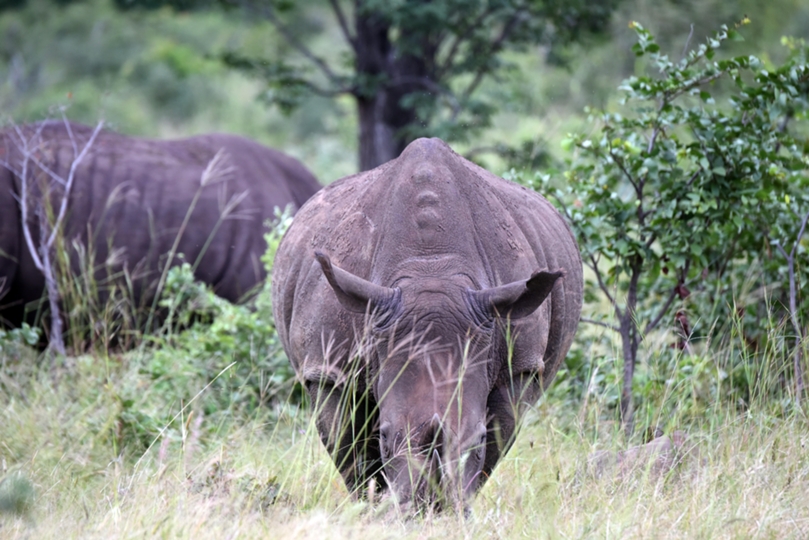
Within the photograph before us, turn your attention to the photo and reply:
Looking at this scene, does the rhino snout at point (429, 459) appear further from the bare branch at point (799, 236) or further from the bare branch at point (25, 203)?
the bare branch at point (25, 203)

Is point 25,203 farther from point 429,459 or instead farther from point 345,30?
point 429,459

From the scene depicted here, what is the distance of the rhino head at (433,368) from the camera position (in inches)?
136

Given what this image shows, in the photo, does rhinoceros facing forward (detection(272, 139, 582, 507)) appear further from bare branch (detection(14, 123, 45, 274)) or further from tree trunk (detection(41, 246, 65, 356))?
bare branch (detection(14, 123, 45, 274))

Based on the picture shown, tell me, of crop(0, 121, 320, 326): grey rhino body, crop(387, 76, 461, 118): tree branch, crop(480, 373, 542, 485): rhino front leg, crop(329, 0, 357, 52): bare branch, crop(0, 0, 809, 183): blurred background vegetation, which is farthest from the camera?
crop(0, 0, 809, 183): blurred background vegetation

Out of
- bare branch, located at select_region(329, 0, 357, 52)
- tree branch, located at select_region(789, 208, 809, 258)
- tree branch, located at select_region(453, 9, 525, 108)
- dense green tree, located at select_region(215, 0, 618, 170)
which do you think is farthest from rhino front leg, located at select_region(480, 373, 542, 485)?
bare branch, located at select_region(329, 0, 357, 52)

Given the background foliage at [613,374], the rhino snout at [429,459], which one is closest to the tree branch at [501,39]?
the background foliage at [613,374]

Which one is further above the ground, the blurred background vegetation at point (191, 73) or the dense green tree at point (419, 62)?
the dense green tree at point (419, 62)

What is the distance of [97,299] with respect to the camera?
6.98 m

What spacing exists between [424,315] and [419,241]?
0.40 metres

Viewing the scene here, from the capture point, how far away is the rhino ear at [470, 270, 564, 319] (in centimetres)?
360

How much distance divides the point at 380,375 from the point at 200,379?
2.67 metres

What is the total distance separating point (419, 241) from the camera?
3.85m

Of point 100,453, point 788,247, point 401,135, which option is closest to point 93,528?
point 100,453

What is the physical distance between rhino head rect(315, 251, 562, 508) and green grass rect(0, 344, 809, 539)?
17 cm
